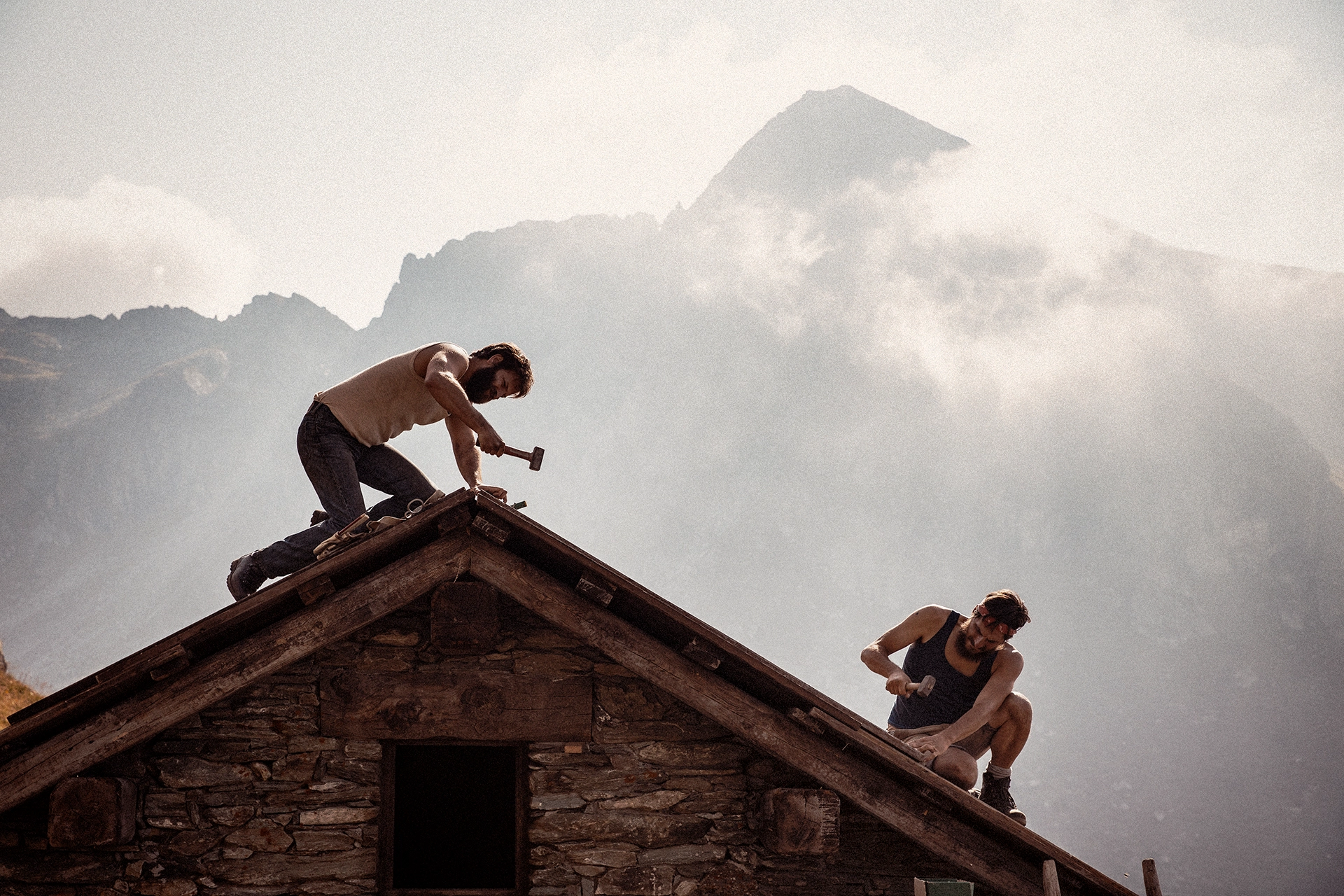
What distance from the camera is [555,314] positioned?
10481 cm

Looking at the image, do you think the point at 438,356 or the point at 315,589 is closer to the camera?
the point at 315,589

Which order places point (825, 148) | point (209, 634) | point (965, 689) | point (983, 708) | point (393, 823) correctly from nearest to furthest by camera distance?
point (209, 634)
point (393, 823)
point (983, 708)
point (965, 689)
point (825, 148)

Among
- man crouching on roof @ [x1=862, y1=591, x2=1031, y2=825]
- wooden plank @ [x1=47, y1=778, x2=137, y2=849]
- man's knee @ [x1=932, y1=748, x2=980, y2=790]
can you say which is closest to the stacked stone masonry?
wooden plank @ [x1=47, y1=778, x2=137, y2=849]

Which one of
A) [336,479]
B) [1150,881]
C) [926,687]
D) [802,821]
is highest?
[336,479]

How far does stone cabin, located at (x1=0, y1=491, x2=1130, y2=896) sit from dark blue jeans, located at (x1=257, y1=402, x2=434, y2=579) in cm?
64

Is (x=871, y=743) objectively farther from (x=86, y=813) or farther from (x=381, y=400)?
(x=86, y=813)

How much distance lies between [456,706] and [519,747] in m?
0.42

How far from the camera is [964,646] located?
5.94m

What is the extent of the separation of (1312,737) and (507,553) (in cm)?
7651

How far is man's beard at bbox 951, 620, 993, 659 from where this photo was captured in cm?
587

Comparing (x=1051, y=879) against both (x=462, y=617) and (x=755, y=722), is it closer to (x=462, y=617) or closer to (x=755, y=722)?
(x=755, y=722)

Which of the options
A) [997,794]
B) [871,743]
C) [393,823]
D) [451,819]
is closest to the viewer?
[871,743]

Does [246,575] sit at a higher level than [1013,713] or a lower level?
higher

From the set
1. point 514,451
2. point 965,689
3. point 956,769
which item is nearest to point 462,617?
point 514,451
